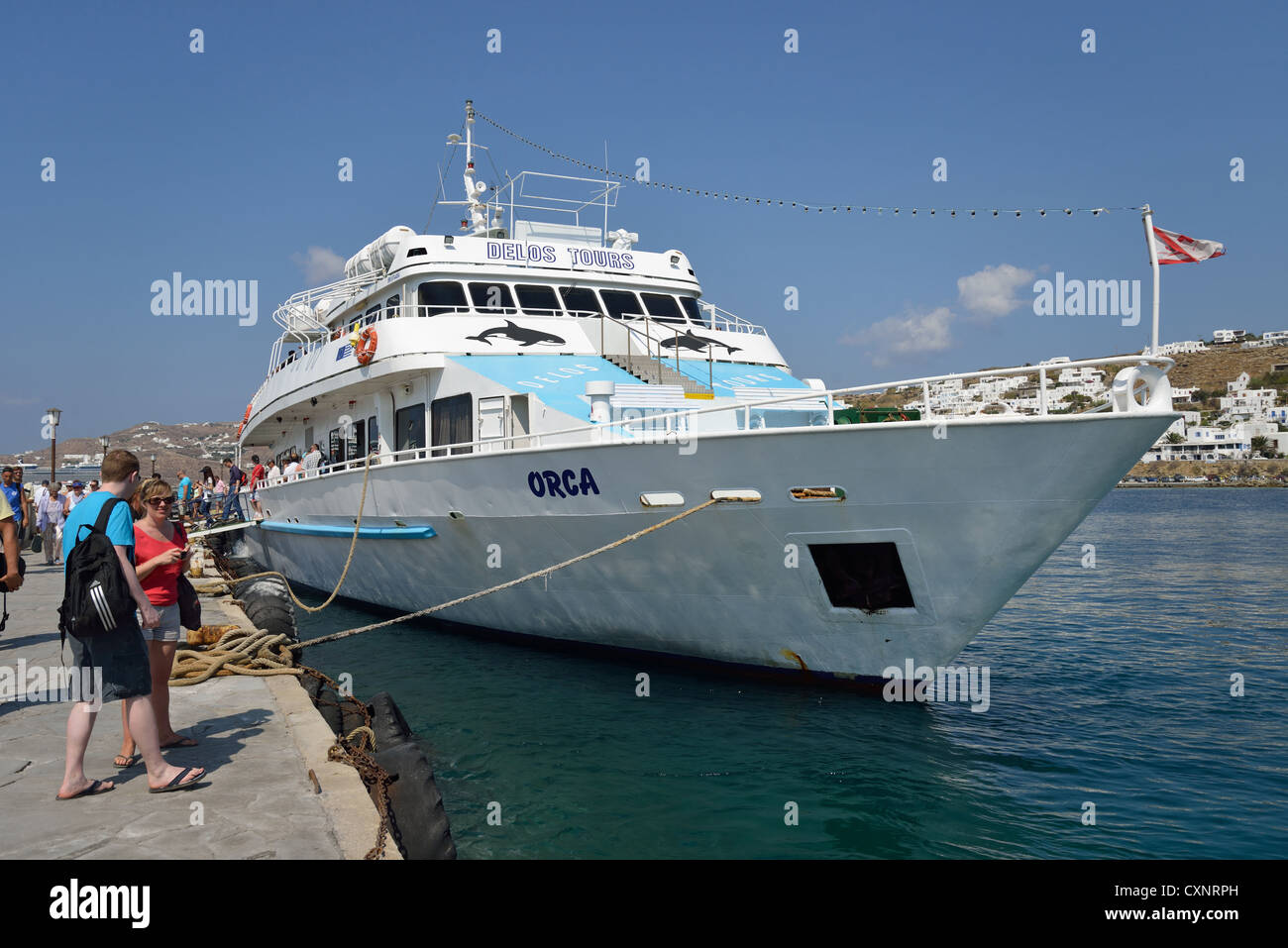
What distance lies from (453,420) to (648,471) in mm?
4157

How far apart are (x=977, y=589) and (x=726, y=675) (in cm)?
287

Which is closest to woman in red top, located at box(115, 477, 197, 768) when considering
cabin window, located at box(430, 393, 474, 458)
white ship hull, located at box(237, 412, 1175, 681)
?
white ship hull, located at box(237, 412, 1175, 681)

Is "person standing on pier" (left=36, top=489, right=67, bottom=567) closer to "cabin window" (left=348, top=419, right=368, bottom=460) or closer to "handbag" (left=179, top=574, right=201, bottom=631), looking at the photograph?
"cabin window" (left=348, top=419, right=368, bottom=460)

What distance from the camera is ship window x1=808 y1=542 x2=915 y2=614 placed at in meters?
7.96

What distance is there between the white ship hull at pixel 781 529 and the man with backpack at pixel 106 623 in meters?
5.01

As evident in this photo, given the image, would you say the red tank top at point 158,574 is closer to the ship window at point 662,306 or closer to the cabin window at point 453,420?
the cabin window at point 453,420

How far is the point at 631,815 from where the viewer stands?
6.10 m

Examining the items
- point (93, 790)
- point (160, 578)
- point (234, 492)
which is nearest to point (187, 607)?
point (160, 578)

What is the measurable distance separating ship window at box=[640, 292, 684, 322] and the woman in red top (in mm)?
9717

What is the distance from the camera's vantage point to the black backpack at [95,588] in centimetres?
422

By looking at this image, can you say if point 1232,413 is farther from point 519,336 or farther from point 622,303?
point 519,336

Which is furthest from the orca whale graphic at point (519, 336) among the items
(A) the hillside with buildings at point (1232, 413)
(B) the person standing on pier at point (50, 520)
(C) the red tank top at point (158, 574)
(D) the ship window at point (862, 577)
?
(A) the hillside with buildings at point (1232, 413)

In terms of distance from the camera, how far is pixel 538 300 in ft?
43.8
